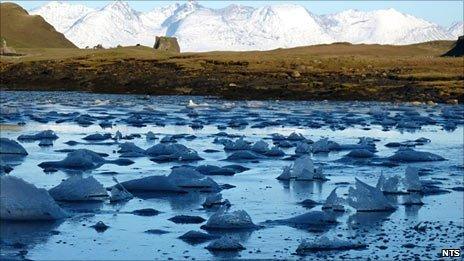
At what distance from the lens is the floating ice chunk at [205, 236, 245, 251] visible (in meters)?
9.02

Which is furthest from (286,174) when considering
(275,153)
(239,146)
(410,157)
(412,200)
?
(239,146)

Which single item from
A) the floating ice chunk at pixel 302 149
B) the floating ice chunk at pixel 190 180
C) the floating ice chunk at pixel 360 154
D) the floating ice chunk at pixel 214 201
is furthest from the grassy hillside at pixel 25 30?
the floating ice chunk at pixel 214 201

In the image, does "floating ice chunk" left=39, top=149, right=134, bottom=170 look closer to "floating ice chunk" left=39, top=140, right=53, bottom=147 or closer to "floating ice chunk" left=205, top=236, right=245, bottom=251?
"floating ice chunk" left=39, top=140, right=53, bottom=147

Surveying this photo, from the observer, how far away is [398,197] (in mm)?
12523

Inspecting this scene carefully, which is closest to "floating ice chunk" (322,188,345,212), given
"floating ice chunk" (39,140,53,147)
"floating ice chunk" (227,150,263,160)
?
"floating ice chunk" (227,150,263,160)

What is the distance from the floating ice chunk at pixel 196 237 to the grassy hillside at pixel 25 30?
149 metres

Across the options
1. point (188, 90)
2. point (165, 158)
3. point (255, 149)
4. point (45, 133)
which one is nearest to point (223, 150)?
point (255, 149)

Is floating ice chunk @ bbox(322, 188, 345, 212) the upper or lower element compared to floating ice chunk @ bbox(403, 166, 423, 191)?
lower

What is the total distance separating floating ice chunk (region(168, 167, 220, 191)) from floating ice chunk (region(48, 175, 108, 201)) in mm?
1346

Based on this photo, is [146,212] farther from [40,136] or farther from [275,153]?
[40,136]

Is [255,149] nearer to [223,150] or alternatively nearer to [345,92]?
[223,150]

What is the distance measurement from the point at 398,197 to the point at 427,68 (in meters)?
41.1

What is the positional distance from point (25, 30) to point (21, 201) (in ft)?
545

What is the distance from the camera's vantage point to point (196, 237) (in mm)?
9484
